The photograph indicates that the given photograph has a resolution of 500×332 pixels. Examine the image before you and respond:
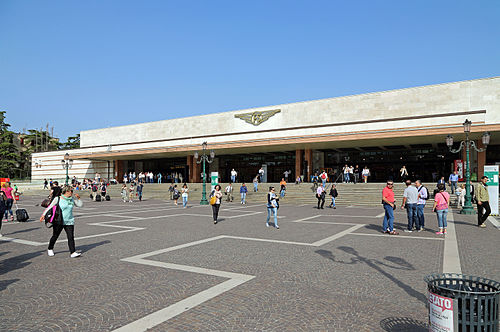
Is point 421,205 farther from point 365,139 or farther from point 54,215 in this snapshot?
point 365,139

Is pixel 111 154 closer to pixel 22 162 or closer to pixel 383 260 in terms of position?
pixel 22 162

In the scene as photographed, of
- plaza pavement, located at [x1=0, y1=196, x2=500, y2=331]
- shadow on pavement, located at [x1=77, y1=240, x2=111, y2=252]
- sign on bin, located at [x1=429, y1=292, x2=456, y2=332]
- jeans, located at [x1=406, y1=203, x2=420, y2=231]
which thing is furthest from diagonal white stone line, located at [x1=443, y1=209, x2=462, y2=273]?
shadow on pavement, located at [x1=77, y1=240, x2=111, y2=252]

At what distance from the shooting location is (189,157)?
42875 mm

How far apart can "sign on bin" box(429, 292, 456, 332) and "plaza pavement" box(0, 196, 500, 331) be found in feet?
2.43

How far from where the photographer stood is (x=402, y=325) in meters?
3.43

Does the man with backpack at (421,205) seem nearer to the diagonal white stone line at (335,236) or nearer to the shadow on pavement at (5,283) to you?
the diagonal white stone line at (335,236)

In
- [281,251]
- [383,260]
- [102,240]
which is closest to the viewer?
[383,260]

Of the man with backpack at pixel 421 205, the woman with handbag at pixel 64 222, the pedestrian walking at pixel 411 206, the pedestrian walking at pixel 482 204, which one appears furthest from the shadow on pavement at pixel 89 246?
the pedestrian walking at pixel 482 204

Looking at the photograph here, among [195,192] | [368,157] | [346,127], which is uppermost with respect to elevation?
[346,127]

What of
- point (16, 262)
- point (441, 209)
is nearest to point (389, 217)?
point (441, 209)

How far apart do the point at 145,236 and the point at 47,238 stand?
2.72 meters

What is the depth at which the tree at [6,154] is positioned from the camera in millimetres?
52719

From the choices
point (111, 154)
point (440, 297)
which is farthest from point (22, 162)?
point (440, 297)

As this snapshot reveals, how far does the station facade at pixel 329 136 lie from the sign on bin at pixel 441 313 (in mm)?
26771
